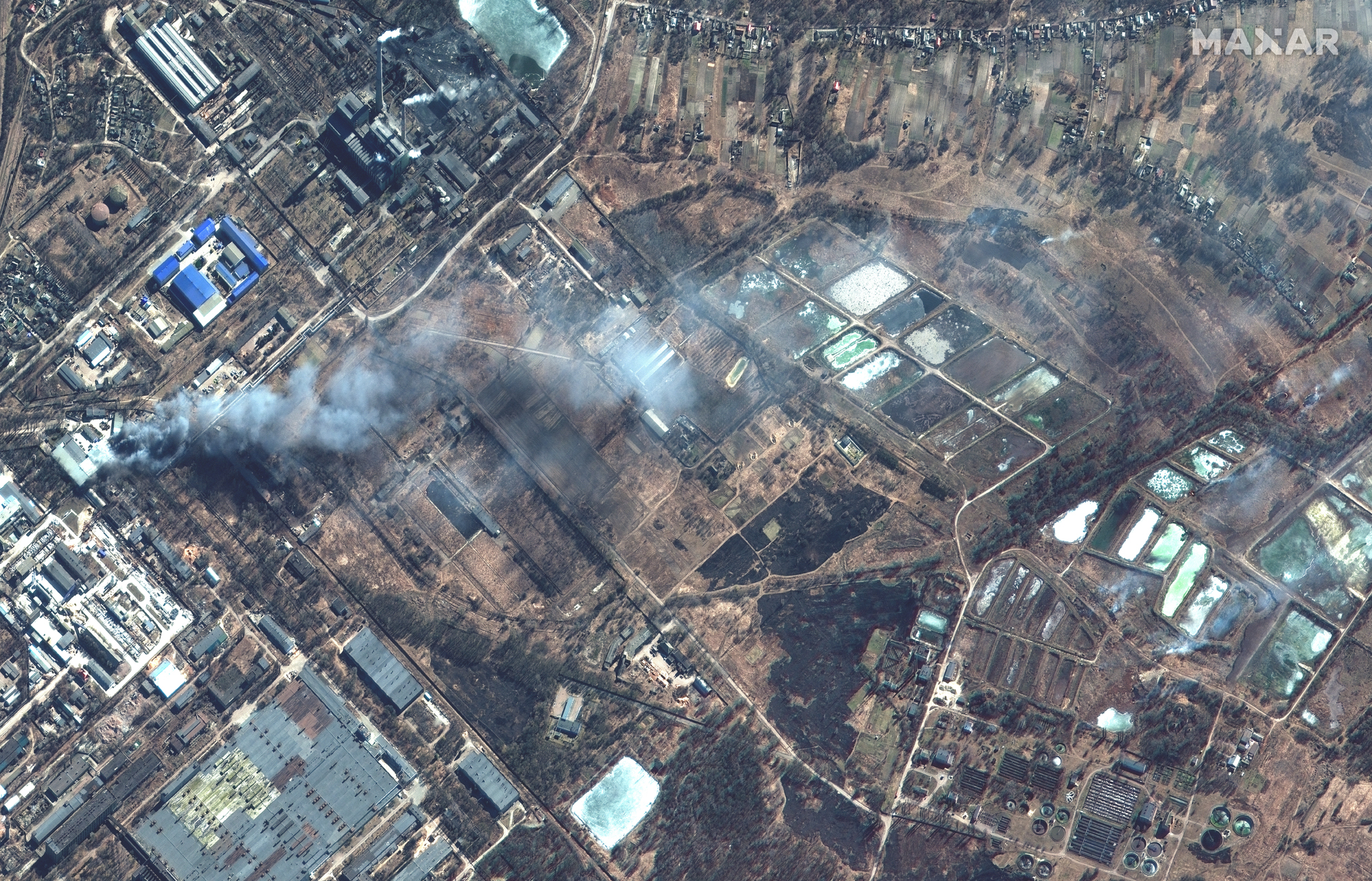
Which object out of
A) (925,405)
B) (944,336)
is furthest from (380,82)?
(925,405)

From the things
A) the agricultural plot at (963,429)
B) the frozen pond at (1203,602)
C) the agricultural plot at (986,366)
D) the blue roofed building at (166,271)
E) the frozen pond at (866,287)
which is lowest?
the frozen pond at (1203,602)

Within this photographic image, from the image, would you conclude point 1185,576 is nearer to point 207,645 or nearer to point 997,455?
point 997,455

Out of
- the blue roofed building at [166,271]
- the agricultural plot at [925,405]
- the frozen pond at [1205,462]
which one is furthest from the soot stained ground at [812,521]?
the blue roofed building at [166,271]

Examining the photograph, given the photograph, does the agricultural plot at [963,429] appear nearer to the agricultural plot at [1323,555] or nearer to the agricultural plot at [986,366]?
the agricultural plot at [986,366]

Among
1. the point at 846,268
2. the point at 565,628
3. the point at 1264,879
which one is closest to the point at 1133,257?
the point at 846,268

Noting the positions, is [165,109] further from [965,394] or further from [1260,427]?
[1260,427]

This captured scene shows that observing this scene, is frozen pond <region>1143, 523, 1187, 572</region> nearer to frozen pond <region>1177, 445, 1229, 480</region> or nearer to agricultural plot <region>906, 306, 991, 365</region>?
frozen pond <region>1177, 445, 1229, 480</region>

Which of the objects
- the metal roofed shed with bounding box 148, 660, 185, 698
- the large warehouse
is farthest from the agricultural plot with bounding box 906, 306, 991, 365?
the metal roofed shed with bounding box 148, 660, 185, 698
